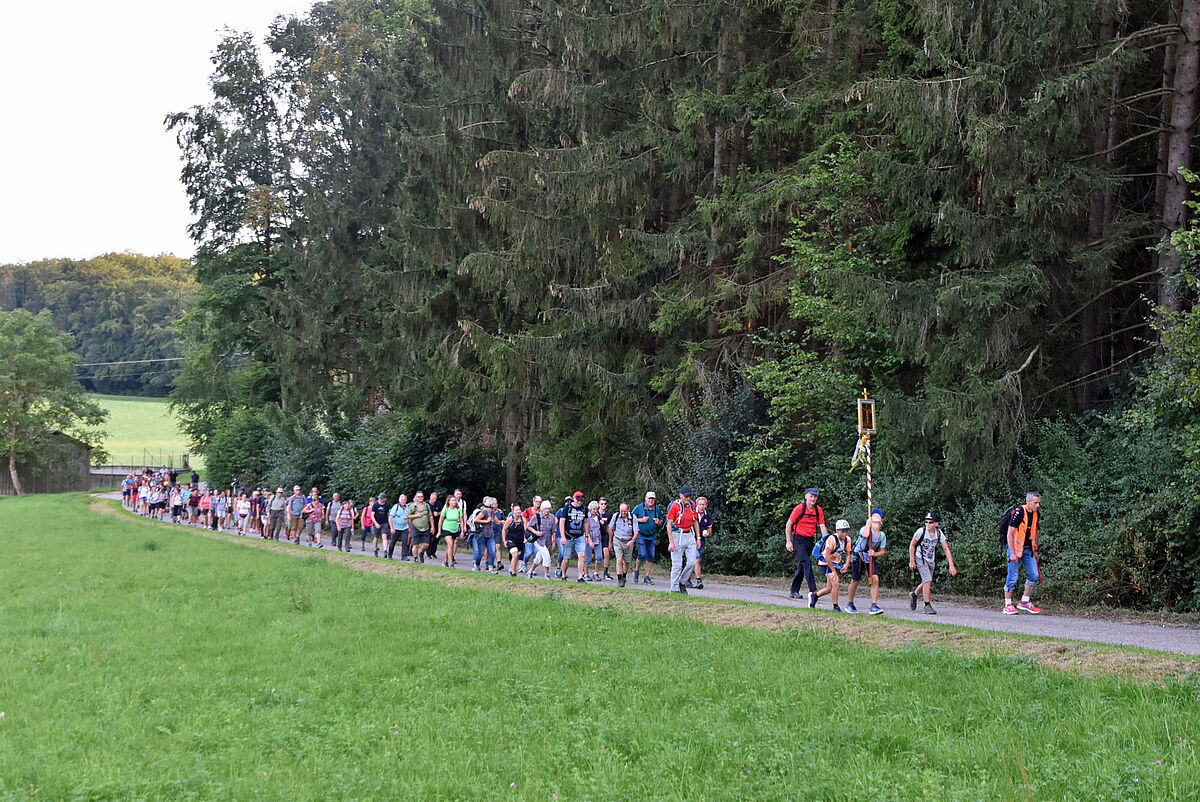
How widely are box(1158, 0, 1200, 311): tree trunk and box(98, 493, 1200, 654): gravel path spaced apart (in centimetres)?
594

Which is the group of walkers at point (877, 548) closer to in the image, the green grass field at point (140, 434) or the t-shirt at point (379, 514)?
the t-shirt at point (379, 514)

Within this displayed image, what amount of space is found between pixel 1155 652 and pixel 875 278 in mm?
8869

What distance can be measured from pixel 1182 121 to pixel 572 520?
1289cm

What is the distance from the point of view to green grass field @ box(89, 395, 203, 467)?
10151 centimetres

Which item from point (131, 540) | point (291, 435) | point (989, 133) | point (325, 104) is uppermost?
point (325, 104)

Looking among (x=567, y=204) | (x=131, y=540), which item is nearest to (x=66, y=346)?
(x=131, y=540)

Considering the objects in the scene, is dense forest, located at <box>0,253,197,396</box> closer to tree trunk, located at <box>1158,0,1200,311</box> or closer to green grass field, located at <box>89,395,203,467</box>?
green grass field, located at <box>89,395,203,467</box>

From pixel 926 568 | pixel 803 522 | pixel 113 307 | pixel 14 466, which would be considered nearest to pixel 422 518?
pixel 803 522

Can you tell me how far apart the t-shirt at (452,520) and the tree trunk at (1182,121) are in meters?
14.8

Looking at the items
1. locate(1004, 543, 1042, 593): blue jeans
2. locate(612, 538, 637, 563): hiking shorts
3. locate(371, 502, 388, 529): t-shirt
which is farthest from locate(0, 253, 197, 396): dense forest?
locate(1004, 543, 1042, 593): blue jeans

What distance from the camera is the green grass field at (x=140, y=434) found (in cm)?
10151

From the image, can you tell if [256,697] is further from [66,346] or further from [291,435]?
[66,346]

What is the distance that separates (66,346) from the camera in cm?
8256

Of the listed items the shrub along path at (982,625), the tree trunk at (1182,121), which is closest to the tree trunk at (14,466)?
the shrub along path at (982,625)
